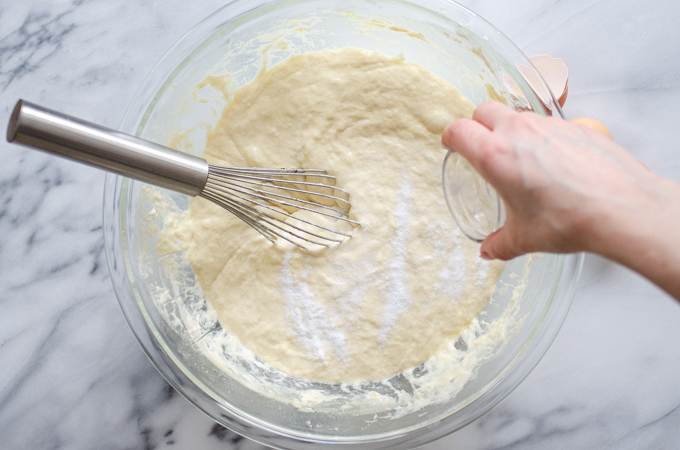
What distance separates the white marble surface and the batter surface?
0.40m

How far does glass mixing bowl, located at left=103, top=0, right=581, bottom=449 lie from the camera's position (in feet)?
4.75

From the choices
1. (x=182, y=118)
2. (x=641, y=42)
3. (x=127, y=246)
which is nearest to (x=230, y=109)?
(x=182, y=118)

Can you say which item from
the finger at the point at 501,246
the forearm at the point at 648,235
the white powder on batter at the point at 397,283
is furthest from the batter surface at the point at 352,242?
the forearm at the point at 648,235

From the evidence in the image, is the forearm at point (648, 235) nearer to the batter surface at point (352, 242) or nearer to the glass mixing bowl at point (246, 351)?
the glass mixing bowl at point (246, 351)

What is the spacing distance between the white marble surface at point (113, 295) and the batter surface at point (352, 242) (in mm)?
403

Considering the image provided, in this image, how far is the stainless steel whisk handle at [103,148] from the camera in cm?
96

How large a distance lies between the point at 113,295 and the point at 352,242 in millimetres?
991

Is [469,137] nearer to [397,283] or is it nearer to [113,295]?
[397,283]

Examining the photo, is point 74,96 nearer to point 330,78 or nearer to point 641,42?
point 330,78

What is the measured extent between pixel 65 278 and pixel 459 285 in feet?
5.20

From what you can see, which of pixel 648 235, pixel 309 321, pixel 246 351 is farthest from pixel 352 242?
pixel 648 235

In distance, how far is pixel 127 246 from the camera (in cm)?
150

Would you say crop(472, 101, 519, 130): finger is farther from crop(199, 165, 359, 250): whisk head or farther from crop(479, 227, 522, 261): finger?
crop(199, 165, 359, 250): whisk head

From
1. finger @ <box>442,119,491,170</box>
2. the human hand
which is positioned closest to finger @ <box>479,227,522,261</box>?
the human hand
